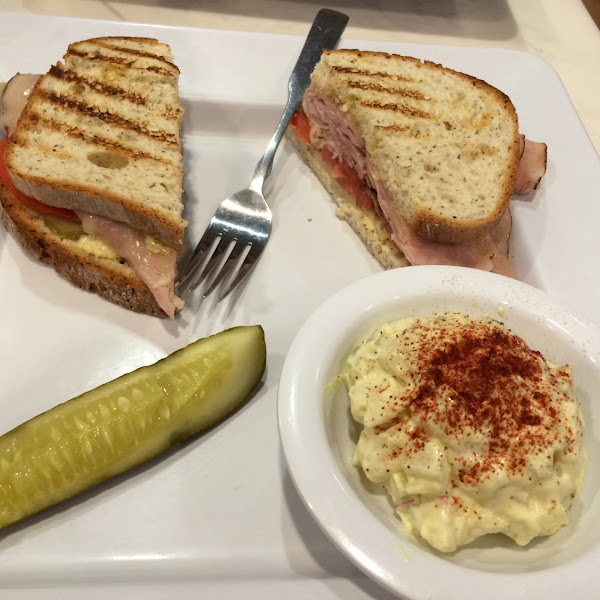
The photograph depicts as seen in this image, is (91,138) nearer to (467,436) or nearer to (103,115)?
(103,115)

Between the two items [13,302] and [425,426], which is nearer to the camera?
[425,426]

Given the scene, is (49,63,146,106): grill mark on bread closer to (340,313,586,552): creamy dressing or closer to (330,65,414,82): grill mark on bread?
(330,65,414,82): grill mark on bread

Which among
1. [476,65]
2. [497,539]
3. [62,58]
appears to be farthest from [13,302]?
[476,65]

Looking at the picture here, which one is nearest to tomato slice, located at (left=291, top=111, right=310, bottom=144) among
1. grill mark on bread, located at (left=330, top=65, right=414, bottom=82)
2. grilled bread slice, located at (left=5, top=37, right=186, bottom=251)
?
grill mark on bread, located at (left=330, top=65, right=414, bottom=82)

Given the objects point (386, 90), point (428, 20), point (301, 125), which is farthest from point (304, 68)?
point (428, 20)

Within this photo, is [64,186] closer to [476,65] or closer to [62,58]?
[62,58]

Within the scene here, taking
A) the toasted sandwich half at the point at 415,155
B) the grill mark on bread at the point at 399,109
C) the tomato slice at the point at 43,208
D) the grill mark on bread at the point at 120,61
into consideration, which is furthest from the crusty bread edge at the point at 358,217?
the tomato slice at the point at 43,208
